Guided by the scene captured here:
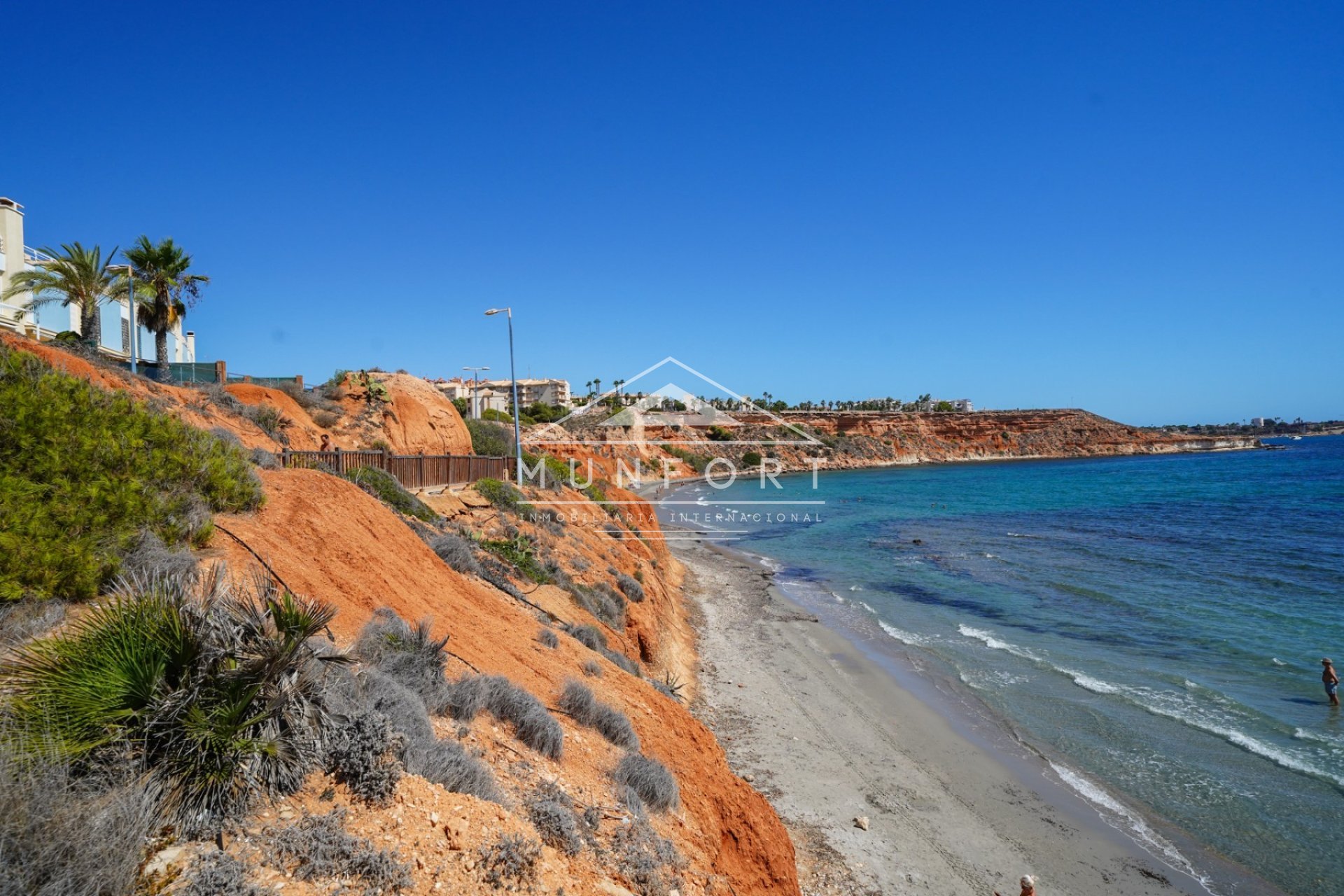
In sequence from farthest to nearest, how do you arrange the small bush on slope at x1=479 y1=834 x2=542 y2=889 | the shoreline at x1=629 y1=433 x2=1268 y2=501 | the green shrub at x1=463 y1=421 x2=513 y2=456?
the shoreline at x1=629 y1=433 x2=1268 y2=501 < the green shrub at x1=463 y1=421 x2=513 y2=456 < the small bush on slope at x1=479 y1=834 x2=542 y2=889

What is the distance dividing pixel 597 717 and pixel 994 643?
50.6ft

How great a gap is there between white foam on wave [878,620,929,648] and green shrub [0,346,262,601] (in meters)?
17.6

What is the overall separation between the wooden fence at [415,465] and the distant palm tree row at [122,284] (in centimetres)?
979

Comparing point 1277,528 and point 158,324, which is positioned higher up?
point 158,324

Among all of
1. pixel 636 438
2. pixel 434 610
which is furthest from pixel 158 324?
pixel 636 438

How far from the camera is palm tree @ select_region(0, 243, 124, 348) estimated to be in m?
22.1

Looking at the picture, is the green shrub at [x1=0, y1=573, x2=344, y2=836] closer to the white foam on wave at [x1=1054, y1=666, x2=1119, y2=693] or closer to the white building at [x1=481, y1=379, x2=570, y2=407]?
the white foam on wave at [x1=1054, y1=666, x2=1119, y2=693]

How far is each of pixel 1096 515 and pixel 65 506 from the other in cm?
5519

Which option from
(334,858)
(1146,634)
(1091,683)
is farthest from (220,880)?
(1146,634)

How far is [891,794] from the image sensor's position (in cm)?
1136

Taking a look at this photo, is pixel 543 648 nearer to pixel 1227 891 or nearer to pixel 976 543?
pixel 1227 891

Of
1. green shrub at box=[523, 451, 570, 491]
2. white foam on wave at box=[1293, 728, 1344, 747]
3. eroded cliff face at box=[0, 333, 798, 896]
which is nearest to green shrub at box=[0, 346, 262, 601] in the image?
eroded cliff face at box=[0, 333, 798, 896]

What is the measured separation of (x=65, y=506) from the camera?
580 centimetres

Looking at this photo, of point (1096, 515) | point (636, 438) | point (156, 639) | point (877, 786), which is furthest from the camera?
point (636, 438)
